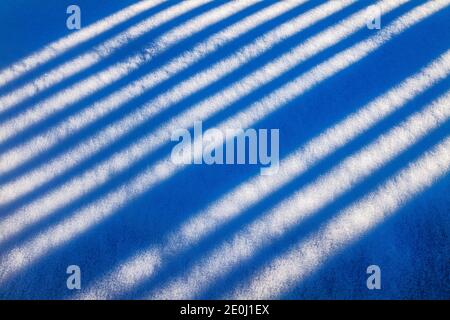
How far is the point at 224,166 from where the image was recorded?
245cm

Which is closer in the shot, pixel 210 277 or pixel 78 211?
pixel 210 277

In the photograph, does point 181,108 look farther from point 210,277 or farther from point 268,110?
point 210,277

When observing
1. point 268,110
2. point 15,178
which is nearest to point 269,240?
point 268,110

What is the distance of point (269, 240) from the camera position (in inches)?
86.4

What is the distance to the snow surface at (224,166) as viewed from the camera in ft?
7.00

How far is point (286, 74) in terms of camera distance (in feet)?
9.07

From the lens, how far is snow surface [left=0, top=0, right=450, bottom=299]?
2133 millimetres
